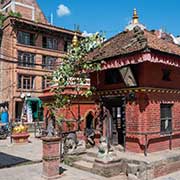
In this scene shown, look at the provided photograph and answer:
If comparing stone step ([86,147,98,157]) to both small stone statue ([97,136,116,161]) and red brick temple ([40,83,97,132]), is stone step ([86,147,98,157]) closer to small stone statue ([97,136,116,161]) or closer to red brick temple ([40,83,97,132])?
small stone statue ([97,136,116,161])

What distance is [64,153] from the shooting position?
12969mm

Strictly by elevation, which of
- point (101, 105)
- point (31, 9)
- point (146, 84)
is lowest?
point (101, 105)

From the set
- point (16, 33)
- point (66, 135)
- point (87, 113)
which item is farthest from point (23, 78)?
point (66, 135)

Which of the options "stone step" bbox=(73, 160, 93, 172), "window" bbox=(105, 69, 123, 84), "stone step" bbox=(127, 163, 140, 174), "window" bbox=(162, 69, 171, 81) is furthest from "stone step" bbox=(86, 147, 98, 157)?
"window" bbox=(162, 69, 171, 81)

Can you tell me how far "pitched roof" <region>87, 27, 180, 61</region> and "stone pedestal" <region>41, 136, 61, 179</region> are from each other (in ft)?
13.9

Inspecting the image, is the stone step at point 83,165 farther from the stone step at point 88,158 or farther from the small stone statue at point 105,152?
the small stone statue at point 105,152

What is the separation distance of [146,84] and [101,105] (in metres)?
2.68

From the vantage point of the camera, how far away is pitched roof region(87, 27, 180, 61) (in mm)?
11117

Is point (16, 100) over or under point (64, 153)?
over

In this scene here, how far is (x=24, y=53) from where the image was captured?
39.4m

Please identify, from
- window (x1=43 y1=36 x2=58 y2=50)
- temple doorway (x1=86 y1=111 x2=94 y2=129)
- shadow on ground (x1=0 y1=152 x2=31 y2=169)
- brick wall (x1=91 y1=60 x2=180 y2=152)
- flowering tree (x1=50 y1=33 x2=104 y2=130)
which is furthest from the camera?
window (x1=43 y1=36 x2=58 y2=50)

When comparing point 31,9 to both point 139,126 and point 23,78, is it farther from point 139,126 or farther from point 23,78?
point 139,126

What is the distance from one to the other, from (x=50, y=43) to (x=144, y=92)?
32857 millimetres

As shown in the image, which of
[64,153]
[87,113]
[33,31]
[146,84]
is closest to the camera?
[146,84]
